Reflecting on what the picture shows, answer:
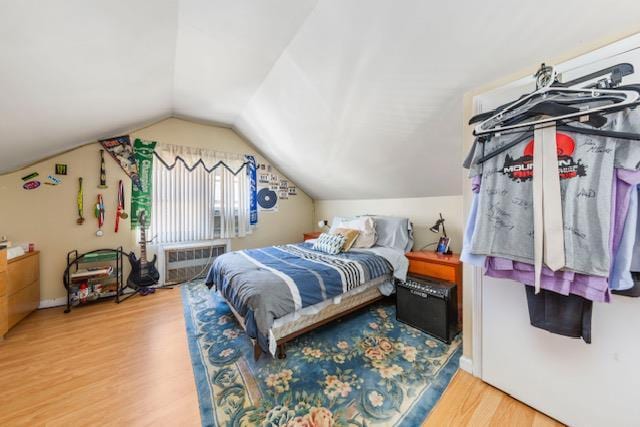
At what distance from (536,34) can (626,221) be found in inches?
39.8

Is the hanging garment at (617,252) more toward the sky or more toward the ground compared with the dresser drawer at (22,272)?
more toward the sky

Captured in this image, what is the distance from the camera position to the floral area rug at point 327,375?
125 centimetres

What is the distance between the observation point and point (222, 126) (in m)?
3.73

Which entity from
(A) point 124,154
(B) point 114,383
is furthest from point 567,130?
(A) point 124,154

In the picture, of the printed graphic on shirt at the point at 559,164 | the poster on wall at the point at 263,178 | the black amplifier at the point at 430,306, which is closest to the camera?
the printed graphic on shirt at the point at 559,164

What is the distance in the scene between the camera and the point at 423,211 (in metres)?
2.93

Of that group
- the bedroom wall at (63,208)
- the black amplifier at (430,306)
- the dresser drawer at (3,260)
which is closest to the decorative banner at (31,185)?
the bedroom wall at (63,208)

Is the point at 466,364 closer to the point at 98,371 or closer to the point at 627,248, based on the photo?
the point at 627,248

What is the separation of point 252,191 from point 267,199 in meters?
0.32

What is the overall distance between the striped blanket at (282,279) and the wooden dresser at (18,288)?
1.63 m

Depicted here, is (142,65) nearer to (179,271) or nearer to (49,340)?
(49,340)

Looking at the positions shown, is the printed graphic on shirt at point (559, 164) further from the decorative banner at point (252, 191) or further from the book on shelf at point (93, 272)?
the book on shelf at point (93, 272)

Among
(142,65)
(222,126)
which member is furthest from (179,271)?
(142,65)

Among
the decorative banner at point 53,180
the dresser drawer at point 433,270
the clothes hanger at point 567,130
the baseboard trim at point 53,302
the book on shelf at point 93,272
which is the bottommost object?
the baseboard trim at point 53,302
